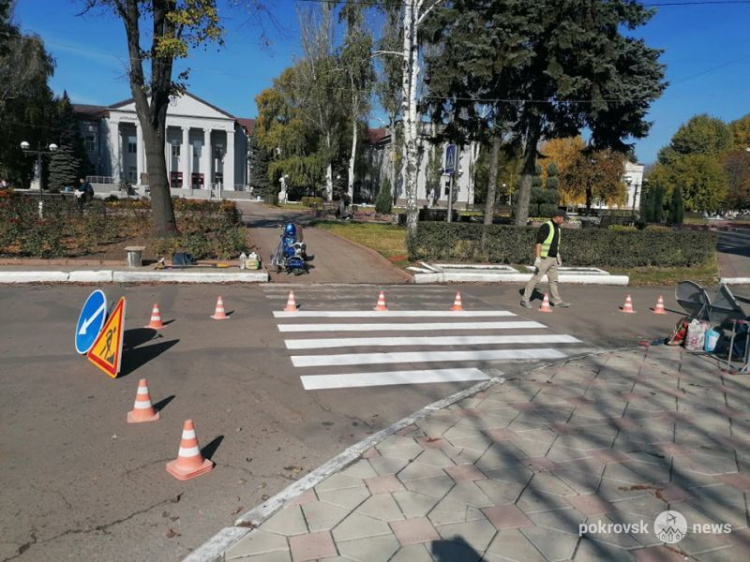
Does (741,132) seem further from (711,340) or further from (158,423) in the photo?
(158,423)

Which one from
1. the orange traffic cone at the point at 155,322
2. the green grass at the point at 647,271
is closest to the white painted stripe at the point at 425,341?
the orange traffic cone at the point at 155,322

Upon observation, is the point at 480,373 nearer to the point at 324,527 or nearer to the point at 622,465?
the point at 622,465

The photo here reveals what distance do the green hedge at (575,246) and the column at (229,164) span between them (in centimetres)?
6670

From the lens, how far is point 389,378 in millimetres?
6480

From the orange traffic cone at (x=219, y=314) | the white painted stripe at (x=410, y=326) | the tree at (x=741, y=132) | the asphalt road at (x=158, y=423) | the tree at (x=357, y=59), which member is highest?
the tree at (x=741, y=132)

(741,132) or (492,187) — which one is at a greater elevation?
(741,132)

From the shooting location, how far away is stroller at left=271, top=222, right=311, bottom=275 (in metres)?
14.1

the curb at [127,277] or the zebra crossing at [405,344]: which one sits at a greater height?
the curb at [127,277]

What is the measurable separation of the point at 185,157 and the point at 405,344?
74346 mm

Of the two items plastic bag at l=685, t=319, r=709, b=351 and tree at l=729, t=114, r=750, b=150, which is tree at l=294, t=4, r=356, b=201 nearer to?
plastic bag at l=685, t=319, r=709, b=351

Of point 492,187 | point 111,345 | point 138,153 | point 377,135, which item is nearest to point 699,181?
point 377,135

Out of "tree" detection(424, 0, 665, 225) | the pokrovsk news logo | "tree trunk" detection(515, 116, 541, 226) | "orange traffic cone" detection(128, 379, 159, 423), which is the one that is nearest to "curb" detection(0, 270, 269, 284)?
"orange traffic cone" detection(128, 379, 159, 423)

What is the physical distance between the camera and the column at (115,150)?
71.3m

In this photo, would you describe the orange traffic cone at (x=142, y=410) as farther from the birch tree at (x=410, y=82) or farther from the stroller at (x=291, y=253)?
the birch tree at (x=410, y=82)
